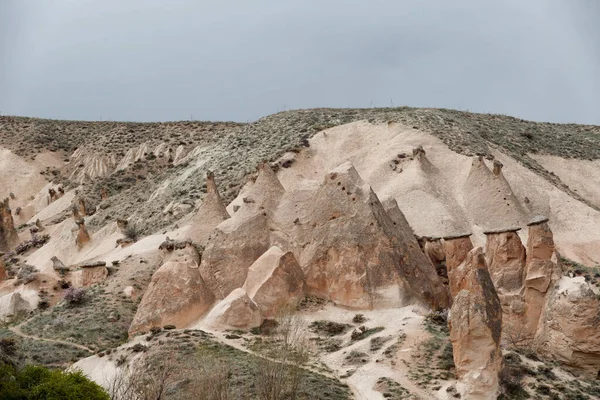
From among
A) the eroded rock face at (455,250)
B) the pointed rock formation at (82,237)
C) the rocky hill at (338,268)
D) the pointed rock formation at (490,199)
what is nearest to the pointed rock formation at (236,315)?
the rocky hill at (338,268)

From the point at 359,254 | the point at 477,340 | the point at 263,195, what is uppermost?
the point at 263,195

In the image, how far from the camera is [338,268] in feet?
127

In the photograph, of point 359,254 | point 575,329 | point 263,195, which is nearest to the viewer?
point 575,329

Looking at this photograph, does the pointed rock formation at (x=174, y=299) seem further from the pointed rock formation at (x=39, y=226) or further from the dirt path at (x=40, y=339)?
the pointed rock formation at (x=39, y=226)

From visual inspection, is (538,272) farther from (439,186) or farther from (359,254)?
(439,186)

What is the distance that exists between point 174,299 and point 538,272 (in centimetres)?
1566

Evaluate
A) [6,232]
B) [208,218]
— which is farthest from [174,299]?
[6,232]

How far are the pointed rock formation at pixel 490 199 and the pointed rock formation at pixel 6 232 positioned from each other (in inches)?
1468

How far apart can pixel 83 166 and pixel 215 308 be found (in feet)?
179

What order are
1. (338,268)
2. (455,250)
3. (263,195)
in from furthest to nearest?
(263,195) < (455,250) < (338,268)

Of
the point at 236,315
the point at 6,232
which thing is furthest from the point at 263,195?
the point at 6,232

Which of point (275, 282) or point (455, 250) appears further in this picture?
point (455, 250)

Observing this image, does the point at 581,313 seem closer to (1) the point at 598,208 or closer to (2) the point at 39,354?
(2) the point at 39,354

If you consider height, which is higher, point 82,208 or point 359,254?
point 82,208
